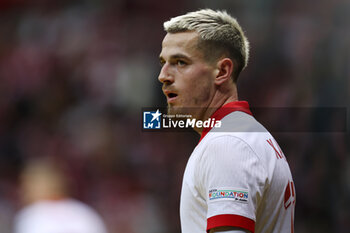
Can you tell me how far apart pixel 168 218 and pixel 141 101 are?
52.5 inches

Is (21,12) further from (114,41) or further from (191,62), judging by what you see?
(191,62)

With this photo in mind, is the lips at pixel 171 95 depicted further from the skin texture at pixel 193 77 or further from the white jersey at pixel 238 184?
the white jersey at pixel 238 184

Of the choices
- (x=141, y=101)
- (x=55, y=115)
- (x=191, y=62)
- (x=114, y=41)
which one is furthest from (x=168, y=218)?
(x=191, y=62)

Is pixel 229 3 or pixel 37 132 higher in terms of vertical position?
pixel 229 3

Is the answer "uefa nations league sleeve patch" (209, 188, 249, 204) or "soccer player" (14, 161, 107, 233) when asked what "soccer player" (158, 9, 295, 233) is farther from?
"soccer player" (14, 161, 107, 233)

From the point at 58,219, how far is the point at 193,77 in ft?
7.43

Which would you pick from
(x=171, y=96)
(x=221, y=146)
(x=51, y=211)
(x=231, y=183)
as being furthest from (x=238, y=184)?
(x=51, y=211)

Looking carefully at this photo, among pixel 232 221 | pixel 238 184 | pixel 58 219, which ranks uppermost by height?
pixel 238 184

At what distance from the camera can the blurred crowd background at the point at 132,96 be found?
14.9ft

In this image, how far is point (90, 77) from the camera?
6324 millimetres

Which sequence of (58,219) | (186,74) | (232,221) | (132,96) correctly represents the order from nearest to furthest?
A: 1. (232,221)
2. (186,74)
3. (58,219)
4. (132,96)

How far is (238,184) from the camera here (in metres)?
1.77

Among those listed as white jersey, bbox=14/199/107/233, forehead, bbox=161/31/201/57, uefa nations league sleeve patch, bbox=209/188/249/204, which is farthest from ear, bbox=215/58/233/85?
white jersey, bbox=14/199/107/233

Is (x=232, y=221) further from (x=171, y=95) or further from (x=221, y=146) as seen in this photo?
(x=171, y=95)
